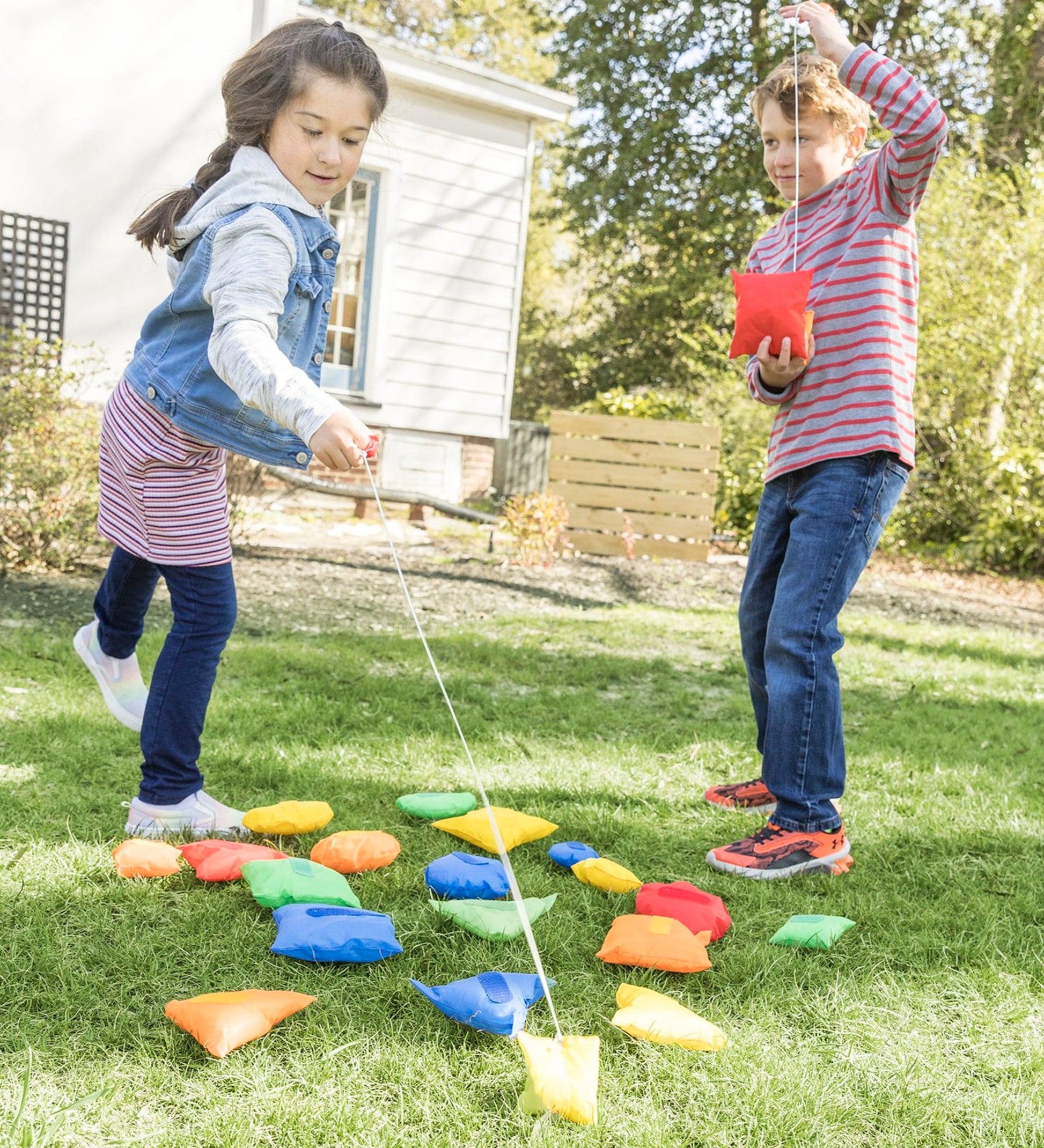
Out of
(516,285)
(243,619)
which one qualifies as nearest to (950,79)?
(516,285)

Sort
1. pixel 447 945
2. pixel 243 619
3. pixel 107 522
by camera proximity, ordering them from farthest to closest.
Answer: pixel 243 619, pixel 107 522, pixel 447 945

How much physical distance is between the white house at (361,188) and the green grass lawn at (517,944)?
4053 mm

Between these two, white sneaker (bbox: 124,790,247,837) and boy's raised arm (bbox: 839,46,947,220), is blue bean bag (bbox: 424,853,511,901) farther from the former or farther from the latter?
boy's raised arm (bbox: 839,46,947,220)

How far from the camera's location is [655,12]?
16531mm

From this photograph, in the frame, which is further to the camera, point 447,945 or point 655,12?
point 655,12

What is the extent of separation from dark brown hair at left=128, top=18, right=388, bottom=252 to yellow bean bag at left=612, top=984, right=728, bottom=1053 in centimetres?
164

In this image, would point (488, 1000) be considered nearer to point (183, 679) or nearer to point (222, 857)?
point (222, 857)

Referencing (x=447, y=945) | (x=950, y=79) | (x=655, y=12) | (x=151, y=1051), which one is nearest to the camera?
(x=151, y=1051)

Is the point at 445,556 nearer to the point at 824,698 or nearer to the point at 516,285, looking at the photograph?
the point at 516,285

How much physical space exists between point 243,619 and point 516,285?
17.2 ft

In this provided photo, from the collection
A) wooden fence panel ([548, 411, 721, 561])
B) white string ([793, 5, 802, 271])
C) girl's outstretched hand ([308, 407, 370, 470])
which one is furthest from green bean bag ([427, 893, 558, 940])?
wooden fence panel ([548, 411, 721, 561])

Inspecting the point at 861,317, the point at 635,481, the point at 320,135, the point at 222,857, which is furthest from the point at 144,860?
the point at 635,481

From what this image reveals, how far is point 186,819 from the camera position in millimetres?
2350

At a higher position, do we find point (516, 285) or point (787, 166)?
point (516, 285)
